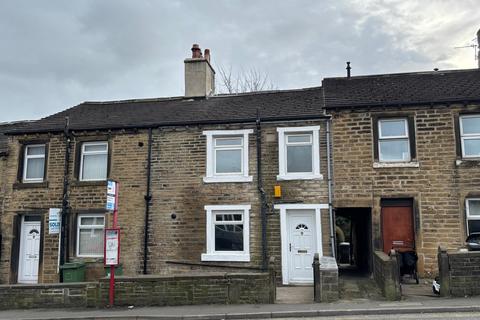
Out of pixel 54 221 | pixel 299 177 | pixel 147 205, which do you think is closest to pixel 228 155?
pixel 299 177

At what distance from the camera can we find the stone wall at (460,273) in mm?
9836

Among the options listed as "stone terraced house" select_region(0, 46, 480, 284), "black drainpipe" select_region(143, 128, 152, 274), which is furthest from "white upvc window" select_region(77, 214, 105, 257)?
"black drainpipe" select_region(143, 128, 152, 274)

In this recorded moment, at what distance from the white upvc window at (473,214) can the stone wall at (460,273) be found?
3.40m

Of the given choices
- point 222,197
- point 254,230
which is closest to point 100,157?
point 222,197

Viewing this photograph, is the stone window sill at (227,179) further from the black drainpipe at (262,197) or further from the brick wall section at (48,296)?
the brick wall section at (48,296)

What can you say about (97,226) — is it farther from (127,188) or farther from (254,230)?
(254,230)

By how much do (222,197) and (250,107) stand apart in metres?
3.57

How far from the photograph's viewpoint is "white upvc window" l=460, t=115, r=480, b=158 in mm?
13359

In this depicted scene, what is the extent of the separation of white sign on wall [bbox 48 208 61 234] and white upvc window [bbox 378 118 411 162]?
11.0m

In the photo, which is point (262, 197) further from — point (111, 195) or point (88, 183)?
point (88, 183)

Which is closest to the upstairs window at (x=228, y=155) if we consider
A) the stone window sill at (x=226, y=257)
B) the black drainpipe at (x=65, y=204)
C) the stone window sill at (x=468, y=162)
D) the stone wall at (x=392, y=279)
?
the stone window sill at (x=226, y=257)

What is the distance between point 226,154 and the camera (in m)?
14.8

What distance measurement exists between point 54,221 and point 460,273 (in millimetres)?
12480

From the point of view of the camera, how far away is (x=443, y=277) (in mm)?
9945
